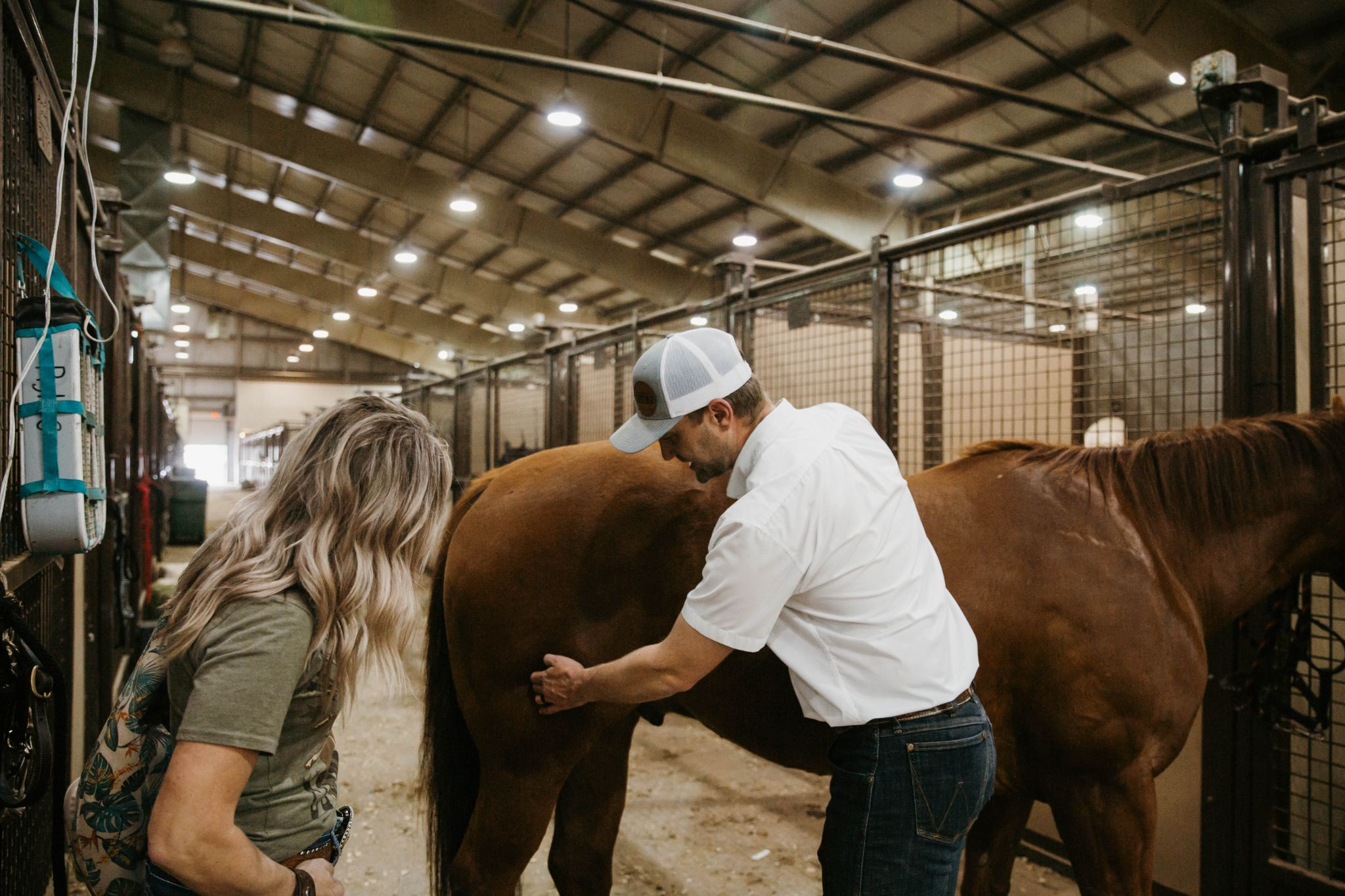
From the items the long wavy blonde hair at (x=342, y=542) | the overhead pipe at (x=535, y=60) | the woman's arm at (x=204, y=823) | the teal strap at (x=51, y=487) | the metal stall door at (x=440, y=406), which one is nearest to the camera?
the woman's arm at (x=204, y=823)

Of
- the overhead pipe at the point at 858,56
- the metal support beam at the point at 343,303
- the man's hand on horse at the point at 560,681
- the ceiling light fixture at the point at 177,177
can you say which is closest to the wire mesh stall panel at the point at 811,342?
the overhead pipe at the point at 858,56

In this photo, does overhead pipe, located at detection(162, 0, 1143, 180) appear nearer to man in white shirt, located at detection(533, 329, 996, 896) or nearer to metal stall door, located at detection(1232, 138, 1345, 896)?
metal stall door, located at detection(1232, 138, 1345, 896)

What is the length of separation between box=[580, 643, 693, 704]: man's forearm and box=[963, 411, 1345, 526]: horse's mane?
1.49m

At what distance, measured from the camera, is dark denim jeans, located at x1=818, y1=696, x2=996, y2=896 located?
150 cm

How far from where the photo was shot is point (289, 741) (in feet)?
4.03

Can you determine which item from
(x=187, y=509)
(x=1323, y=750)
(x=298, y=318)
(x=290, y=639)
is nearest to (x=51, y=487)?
(x=290, y=639)

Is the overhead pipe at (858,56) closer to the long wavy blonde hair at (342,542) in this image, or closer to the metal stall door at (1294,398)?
the metal stall door at (1294,398)

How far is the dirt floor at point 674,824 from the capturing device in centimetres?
320

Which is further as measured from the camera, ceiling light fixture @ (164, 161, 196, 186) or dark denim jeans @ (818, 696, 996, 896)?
ceiling light fixture @ (164, 161, 196, 186)

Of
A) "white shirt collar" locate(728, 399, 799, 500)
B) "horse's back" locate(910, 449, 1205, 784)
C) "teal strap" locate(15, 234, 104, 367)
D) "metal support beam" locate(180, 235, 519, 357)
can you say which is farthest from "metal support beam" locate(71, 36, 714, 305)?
"white shirt collar" locate(728, 399, 799, 500)

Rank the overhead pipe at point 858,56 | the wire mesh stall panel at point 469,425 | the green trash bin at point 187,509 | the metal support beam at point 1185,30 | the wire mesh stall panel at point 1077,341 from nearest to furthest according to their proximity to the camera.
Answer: the wire mesh stall panel at point 1077,341 < the overhead pipe at point 858,56 < the metal support beam at point 1185,30 < the wire mesh stall panel at point 469,425 < the green trash bin at point 187,509

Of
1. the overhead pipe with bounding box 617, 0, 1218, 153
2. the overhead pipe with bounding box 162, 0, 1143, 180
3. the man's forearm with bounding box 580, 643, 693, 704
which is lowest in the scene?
the man's forearm with bounding box 580, 643, 693, 704

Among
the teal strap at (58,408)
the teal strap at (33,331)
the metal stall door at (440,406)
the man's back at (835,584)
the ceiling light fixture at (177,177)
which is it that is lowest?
the man's back at (835,584)

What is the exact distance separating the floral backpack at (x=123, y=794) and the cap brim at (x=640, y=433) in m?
0.90
